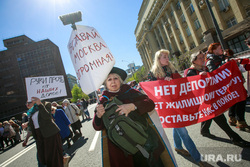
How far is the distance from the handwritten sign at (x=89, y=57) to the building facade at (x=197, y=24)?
58.0ft

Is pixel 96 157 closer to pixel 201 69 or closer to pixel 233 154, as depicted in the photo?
pixel 233 154

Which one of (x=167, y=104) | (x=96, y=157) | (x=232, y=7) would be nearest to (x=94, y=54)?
(x=167, y=104)

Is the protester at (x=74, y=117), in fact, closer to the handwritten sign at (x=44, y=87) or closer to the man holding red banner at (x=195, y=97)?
the handwritten sign at (x=44, y=87)

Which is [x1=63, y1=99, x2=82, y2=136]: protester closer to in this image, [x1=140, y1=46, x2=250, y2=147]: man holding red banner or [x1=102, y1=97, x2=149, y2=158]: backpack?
[x1=140, y1=46, x2=250, y2=147]: man holding red banner

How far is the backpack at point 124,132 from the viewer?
1450 mm

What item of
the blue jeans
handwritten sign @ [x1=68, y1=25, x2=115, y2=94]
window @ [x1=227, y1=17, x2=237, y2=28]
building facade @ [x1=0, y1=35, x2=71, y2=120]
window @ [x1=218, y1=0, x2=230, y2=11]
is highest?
building facade @ [x1=0, y1=35, x2=71, y2=120]

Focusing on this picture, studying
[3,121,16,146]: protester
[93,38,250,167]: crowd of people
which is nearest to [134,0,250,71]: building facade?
[93,38,250,167]: crowd of people

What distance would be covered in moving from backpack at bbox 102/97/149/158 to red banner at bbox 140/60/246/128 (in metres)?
1.17

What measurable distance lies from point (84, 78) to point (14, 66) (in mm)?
70169

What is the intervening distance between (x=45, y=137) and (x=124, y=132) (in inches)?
92.8

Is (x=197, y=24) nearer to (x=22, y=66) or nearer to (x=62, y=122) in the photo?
(x=62, y=122)

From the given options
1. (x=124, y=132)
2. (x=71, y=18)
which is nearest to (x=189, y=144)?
(x=124, y=132)

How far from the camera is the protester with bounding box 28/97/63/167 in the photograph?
116 inches

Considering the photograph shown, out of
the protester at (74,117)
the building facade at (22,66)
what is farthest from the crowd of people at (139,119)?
the building facade at (22,66)
